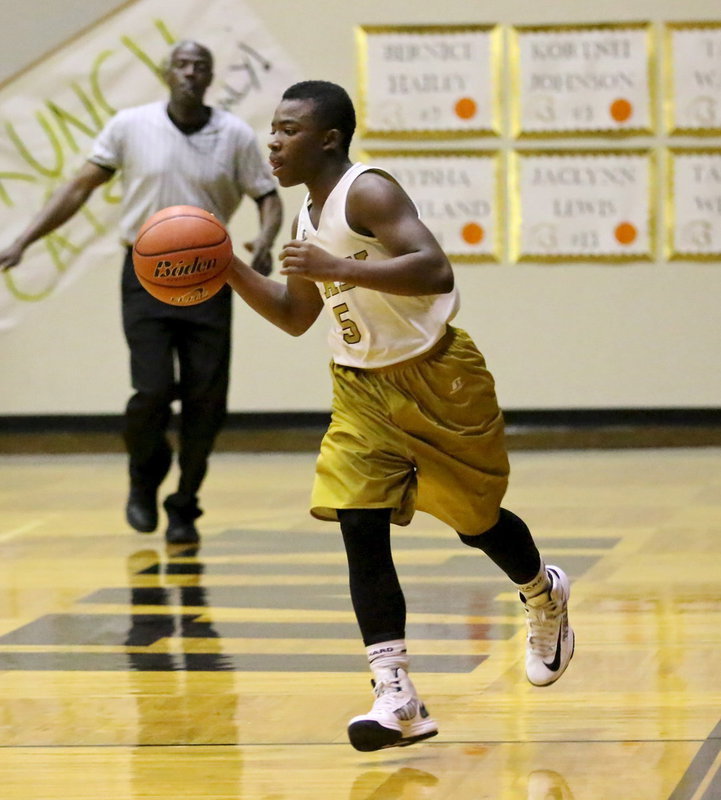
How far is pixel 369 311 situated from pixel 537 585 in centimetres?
76

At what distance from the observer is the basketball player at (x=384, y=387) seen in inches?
127

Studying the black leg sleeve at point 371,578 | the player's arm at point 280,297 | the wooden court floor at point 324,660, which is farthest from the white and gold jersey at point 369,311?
the wooden court floor at point 324,660

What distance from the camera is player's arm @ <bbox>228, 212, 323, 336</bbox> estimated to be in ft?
11.6

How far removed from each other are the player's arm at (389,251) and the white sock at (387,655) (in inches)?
27.8

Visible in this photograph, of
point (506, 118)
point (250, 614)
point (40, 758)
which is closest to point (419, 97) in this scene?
point (506, 118)

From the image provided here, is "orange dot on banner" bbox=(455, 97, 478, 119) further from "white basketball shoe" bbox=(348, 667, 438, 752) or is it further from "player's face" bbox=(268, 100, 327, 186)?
"white basketball shoe" bbox=(348, 667, 438, 752)

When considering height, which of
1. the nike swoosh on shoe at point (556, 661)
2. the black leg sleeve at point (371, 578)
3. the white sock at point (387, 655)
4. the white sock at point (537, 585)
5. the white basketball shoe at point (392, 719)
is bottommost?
the nike swoosh on shoe at point (556, 661)

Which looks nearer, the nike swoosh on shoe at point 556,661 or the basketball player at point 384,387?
the basketball player at point 384,387

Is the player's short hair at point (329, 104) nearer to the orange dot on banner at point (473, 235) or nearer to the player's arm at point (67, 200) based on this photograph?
the player's arm at point (67, 200)

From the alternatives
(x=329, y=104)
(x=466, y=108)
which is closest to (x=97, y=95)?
(x=466, y=108)

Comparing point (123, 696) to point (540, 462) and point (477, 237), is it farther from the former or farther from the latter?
point (477, 237)

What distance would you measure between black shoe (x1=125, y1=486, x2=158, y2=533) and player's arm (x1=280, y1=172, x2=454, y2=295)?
2934mm

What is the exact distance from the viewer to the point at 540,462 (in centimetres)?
812

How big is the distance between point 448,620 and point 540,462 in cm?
365
